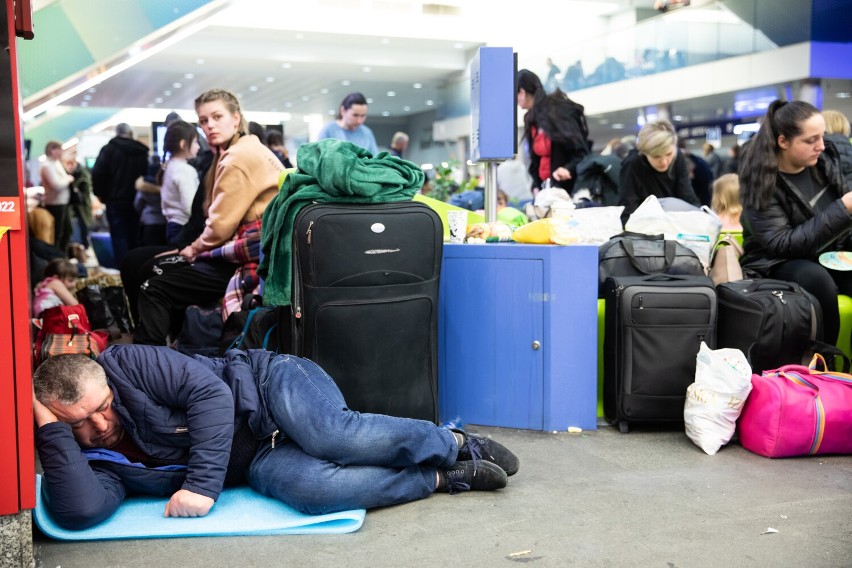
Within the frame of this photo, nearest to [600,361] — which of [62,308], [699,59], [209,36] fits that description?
[62,308]

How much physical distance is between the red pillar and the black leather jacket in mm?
3242

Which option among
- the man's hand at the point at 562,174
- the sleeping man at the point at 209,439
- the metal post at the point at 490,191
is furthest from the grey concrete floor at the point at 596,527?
the man's hand at the point at 562,174

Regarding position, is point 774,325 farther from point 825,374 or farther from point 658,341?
point 658,341

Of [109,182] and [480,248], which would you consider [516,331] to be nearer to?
[480,248]

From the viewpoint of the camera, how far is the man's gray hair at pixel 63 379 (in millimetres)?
2441

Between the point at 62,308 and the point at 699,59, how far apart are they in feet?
48.8

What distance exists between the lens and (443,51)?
22766 millimetres

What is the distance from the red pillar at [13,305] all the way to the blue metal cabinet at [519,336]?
189cm

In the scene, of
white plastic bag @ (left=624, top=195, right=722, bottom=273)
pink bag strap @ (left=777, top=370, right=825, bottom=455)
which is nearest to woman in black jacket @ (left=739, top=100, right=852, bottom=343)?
white plastic bag @ (left=624, top=195, right=722, bottom=273)

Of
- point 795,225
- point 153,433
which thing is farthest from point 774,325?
point 153,433

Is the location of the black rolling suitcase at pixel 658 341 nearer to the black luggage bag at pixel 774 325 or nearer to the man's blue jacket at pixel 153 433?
the black luggage bag at pixel 774 325

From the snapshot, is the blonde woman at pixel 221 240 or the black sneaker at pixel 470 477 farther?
the blonde woman at pixel 221 240

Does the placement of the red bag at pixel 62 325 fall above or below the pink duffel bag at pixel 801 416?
above

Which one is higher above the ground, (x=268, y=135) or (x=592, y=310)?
(x=268, y=135)
